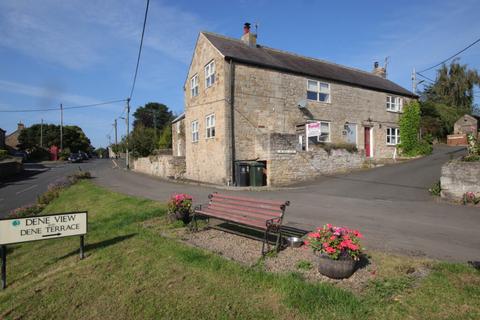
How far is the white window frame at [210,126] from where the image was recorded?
20.2 meters

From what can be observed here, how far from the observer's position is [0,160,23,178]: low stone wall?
2718 cm

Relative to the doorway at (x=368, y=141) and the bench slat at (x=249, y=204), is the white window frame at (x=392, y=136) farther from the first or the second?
the bench slat at (x=249, y=204)

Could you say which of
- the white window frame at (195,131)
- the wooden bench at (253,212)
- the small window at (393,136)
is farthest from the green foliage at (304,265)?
the small window at (393,136)

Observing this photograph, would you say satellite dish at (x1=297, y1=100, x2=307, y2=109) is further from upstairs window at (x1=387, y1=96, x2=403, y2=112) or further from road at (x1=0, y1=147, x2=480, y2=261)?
upstairs window at (x1=387, y1=96, x2=403, y2=112)

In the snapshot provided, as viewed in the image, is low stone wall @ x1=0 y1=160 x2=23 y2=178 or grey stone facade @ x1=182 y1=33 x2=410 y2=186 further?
low stone wall @ x1=0 y1=160 x2=23 y2=178

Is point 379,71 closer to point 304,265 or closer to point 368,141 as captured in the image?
point 368,141

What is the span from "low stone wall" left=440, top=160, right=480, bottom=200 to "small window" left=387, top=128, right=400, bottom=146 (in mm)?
16309

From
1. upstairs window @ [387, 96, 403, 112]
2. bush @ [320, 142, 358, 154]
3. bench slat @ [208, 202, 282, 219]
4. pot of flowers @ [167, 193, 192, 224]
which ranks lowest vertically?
pot of flowers @ [167, 193, 192, 224]

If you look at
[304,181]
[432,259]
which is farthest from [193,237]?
[304,181]

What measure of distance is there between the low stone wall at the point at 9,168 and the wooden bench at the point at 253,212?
92.0 ft

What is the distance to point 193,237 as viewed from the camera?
7.05 m

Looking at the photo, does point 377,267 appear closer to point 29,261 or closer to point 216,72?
point 29,261

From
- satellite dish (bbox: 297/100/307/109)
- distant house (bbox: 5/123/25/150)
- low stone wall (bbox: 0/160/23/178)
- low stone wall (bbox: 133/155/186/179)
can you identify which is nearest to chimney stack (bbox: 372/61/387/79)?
satellite dish (bbox: 297/100/307/109)

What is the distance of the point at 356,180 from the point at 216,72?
10761 millimetres
